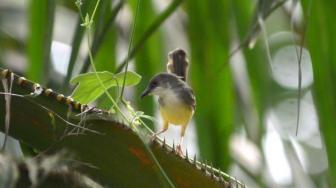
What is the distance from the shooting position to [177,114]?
2.04 m

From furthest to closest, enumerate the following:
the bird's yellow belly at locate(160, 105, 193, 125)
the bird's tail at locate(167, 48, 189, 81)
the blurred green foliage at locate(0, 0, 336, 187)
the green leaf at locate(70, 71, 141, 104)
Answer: the bird's yellow belly at locate(160, 105, 193, 125) → the bird's tail at locate(167, 48, 189, 81) → the blurred green foliage at locate(0, 0, 336, 187) → the green leaf at locate(70, 71, 141, 104)

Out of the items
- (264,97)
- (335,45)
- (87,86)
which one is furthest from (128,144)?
(264,97)

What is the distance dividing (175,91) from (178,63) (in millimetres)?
200

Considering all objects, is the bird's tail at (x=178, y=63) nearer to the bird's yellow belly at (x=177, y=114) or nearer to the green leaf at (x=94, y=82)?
the bird's yellow belly at (x=177, y=114)

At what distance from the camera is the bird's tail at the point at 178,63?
6.13 feet

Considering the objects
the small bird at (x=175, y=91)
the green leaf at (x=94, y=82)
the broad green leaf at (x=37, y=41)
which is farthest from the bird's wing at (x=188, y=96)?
the green leaf at (x=94, y=82)

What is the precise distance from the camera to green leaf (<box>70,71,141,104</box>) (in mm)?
1162

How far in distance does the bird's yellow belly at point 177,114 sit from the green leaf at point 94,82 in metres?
0.77

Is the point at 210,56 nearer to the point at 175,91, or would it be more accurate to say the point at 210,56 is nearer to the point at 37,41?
the point at 175,91

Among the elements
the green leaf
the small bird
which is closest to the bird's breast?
the small bird

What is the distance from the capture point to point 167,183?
3.27 feet

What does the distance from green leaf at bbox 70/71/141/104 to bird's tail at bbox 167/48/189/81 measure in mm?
653

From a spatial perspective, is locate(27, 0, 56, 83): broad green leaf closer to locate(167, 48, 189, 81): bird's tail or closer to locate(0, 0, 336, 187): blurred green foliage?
locate(0, 0, 336, 187): blurred green foliage

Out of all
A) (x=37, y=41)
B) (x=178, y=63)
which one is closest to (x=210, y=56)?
(x=178, y=63)
